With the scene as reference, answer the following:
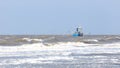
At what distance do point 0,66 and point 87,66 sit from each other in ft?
21.9

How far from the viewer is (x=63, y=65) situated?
38.4m

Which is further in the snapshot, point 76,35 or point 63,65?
point 76,35

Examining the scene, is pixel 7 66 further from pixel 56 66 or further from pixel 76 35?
pixel 76 35

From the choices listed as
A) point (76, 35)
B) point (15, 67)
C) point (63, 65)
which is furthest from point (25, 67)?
point (76, 35)

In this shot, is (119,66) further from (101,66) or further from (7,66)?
(7,66)

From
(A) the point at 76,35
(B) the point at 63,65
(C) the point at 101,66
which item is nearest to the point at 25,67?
(B) the point at 63,65

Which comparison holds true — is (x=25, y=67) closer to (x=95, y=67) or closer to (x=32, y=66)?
(x=32, y=66)

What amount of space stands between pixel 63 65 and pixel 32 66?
2.38 meters

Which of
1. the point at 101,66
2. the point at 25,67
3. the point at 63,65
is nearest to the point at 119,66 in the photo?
the point at 101,66

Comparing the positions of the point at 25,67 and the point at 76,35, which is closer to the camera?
the point at 25,67

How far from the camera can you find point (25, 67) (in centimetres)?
3709

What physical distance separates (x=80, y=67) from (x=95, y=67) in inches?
42.4

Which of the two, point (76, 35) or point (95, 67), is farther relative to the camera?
point (76, 35)

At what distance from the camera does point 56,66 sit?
37.5 meters
